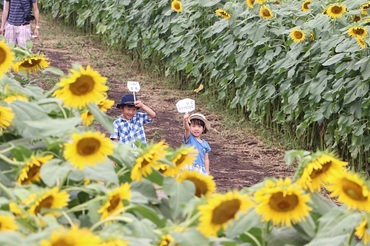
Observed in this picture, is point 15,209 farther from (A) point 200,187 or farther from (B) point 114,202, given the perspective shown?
(A) point 200,187

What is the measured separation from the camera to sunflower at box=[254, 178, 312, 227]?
1.92 meters

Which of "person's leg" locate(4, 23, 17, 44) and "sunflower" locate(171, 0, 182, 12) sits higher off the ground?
"person's leg" locate(4, 23, 17, 44)

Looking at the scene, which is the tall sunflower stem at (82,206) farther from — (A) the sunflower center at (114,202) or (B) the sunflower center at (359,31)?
(B) the sunflower center at (359,31)

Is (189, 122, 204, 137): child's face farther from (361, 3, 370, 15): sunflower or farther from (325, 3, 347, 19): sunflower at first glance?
(361, 3, 370, 15): sunflower

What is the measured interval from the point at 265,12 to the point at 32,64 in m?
5.46

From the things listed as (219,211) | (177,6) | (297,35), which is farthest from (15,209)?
(177,6)

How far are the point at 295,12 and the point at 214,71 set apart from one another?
127 centimetres

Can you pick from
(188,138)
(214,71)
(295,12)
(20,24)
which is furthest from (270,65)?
(20,24)

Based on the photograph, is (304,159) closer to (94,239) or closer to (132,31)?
(94,239)

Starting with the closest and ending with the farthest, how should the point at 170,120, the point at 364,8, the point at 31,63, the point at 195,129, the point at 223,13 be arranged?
1. the point at 31,63
2. the point at 195,129
3. the point at 364,8
4. the point at 223,13
5. the point at 170,120

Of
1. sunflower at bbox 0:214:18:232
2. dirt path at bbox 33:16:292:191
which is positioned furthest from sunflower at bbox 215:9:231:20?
sunflower at bbox 0:214:18:232

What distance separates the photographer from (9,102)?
7.36 feet

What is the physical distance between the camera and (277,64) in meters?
8.00

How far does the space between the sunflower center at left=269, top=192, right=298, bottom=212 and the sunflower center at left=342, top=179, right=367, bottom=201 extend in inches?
5.4
